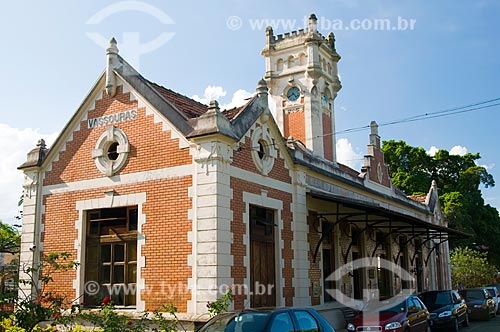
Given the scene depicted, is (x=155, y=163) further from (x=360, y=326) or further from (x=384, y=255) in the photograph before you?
(x=384, y=255)

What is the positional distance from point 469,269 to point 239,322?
122 ft

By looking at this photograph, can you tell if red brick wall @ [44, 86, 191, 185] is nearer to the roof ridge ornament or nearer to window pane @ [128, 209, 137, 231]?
the roof ridge ornament

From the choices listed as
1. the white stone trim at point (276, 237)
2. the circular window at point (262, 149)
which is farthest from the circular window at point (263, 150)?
the white stone trim at point (276, 237)

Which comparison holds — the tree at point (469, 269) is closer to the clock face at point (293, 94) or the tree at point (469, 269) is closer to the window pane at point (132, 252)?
the clock face at point (293, 94)

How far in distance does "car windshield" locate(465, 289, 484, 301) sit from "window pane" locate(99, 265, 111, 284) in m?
17.1

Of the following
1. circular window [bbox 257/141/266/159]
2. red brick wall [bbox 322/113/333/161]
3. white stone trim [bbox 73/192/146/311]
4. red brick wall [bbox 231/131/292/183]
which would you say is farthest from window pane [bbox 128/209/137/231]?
red brick wall [bbox 322/113/333/161]

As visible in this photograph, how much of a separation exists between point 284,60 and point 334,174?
22.5 meters

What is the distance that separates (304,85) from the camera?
39781 mm

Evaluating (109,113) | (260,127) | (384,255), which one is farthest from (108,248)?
(384,255)

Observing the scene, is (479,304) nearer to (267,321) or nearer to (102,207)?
(102,207)

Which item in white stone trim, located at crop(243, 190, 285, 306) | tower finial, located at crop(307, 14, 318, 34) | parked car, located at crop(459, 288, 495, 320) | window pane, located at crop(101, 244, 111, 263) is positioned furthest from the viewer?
tower finial, located at crop(307, 14, 318, 34)

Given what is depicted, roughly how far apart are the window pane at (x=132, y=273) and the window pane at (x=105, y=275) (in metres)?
0.68

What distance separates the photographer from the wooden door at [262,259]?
15031 millimetres

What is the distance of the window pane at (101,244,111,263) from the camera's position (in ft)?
50.4
